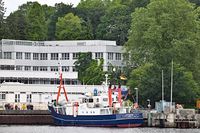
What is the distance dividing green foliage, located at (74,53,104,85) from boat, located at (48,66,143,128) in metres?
33.3

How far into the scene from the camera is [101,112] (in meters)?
108

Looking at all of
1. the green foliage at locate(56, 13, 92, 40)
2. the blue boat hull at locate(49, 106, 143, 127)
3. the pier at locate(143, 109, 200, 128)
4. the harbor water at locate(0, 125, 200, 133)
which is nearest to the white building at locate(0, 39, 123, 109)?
the green foliage at locate(56, 13, 92, 40)

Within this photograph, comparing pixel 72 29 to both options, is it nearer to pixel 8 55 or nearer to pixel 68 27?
pixel 68 27

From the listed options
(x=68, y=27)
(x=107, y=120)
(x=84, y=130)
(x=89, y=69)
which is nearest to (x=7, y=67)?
(x=89, y=69)

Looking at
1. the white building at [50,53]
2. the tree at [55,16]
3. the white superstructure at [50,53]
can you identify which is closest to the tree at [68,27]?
the tree at [55,16]

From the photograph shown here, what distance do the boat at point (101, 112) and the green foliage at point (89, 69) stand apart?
33.3 metres

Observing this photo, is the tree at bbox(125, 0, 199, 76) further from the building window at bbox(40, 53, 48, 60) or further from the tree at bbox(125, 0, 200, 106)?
the building window at bbox(40, 53, 48, 60)

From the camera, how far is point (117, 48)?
165250mm

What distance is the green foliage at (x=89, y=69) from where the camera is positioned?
145 meters

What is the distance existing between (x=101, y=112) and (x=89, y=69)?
4063cm

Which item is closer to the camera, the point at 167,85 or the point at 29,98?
the point at 167,85

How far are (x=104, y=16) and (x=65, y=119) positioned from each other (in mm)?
81223

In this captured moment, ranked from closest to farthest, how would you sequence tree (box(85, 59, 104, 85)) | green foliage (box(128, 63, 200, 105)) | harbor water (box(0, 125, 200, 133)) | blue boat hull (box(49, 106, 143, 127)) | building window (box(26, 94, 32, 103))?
1. harbor water (box(0, 125, 200, 133))
2. blue boat hull (box(49, 106, 143, 127))
3. green foliage (box(128, 63, 200, 105))
4. building window (box(26, 94, 32, 103))
5. tree (box(85, 59, 104, 85))

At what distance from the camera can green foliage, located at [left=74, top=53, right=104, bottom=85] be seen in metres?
145
